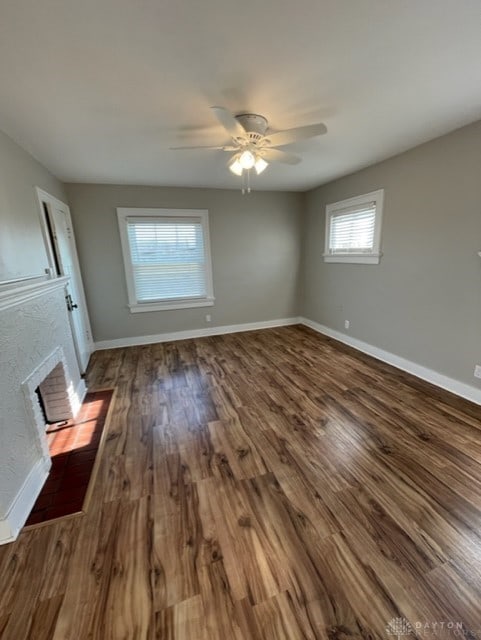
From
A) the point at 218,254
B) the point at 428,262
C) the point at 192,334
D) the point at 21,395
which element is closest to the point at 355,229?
the point at 428,262

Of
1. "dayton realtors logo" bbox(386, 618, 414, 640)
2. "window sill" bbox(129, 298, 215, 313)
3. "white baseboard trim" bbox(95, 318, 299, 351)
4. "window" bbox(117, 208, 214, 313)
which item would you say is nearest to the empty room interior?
"dayton realtors logo" bbox(386, 618, 414, 640)

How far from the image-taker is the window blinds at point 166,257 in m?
4.17

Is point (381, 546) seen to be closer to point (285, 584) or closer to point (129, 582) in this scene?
point (285, 584)

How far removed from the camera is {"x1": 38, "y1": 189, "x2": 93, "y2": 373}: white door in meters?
2.96

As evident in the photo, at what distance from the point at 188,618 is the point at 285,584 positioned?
1.39 feet

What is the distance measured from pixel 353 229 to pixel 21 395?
4.09m

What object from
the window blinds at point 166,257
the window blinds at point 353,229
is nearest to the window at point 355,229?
the window blinds at point 353,229

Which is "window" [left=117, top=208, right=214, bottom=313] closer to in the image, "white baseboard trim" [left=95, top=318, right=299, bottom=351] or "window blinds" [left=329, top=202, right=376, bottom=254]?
"white baseboard trim" [left=95, top=318, right=299, bottom=351]

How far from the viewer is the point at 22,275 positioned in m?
2.20

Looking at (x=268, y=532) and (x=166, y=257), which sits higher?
(x=166, y=257)

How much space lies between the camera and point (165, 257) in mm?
4324

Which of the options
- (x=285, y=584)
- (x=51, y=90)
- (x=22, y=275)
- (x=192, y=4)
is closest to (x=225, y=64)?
(x=192, y=4)

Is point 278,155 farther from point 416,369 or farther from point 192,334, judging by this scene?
point 192,334

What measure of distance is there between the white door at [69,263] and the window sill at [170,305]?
74 centimetres
